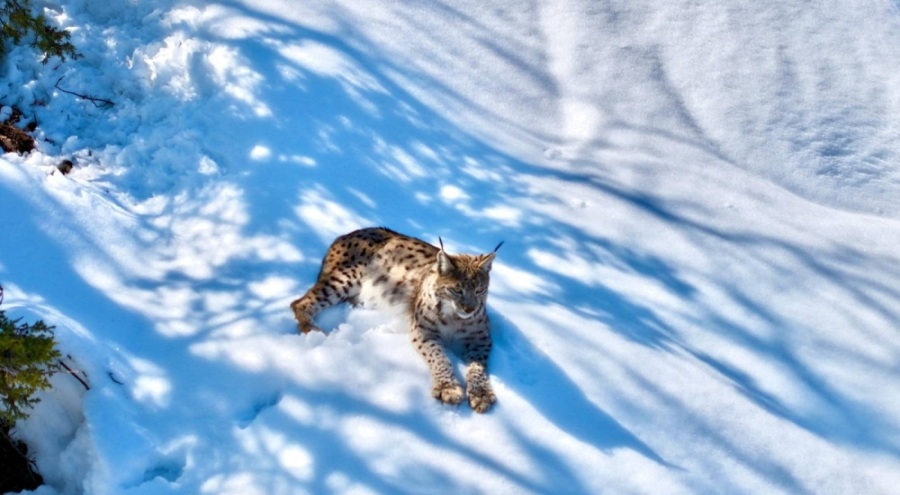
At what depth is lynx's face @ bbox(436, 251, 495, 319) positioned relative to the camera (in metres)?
4.92

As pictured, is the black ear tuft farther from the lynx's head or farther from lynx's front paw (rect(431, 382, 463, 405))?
lynx's front paw (rect(431, 382, 463, 405))

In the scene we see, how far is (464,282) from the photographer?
4.92 m

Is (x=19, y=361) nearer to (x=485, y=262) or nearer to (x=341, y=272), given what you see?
(x=341, y=272)

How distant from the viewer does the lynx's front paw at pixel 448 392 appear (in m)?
4.68

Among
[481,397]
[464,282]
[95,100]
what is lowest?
[481,397]

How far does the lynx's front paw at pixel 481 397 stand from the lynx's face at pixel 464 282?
494 mm

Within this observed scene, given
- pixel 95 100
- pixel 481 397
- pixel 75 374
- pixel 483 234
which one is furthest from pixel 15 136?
pixel 481 397

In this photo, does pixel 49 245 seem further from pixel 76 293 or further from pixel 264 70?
pixel 264 70

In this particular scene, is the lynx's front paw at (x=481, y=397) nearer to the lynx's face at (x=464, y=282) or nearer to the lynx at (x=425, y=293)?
the lynx at (x=425, y=293)

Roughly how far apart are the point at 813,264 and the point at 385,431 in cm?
384

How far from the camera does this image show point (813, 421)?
481cm

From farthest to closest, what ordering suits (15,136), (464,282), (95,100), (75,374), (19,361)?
1. (95,100)
2. (15,136)
3. (464,282)
4. (75,374)
5. (19,361)

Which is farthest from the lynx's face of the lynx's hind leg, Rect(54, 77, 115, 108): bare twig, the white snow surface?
Rect(54, 77, 115, 108): bare twig

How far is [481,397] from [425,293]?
97 centimetres
